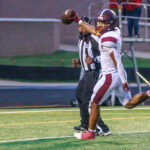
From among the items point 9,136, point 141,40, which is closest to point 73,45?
point 141,40

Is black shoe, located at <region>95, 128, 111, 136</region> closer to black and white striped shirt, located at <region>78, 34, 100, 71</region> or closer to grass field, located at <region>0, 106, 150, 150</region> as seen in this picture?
grass field, located at <region>0, 106, 150, 150</region>

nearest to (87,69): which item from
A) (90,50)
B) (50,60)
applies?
(90,50)

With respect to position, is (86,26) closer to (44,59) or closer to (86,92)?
(86,92)

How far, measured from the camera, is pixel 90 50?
10.7 metres

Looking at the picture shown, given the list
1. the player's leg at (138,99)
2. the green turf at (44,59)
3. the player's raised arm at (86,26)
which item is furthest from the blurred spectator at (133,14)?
the green turf at (44,59)

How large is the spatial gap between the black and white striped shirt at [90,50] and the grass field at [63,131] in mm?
1145

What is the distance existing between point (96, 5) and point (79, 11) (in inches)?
54.2

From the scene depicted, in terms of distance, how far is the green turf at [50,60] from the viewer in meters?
28.8

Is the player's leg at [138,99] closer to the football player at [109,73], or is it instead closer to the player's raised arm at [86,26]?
the football player at [109,73]

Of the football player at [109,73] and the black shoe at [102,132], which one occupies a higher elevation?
the football player at [109,73]

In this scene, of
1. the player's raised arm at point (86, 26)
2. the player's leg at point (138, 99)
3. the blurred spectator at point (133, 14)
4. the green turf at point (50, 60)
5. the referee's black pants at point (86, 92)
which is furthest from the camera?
the green turf at point (50, 60)

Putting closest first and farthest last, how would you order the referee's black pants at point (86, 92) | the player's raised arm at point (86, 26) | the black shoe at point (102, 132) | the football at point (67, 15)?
the player's raised arm at point (86, 26) → the football at point (67, 15) → the black shoe at point (102, 132) → the referee's black pants at point (86, 92)

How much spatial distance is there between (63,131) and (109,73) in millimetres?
1754

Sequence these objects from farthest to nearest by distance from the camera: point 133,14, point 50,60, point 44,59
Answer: point 44,59, point 50,60, point 133,14
